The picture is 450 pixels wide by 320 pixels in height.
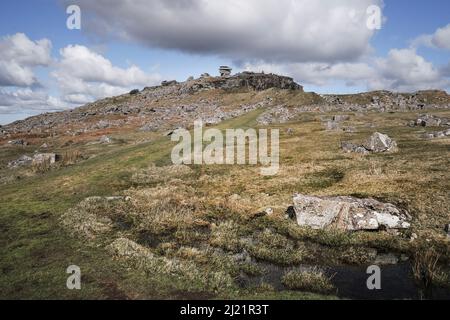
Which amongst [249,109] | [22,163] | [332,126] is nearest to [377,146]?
[332,126]

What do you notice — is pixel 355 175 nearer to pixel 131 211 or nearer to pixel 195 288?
pixel 131 211

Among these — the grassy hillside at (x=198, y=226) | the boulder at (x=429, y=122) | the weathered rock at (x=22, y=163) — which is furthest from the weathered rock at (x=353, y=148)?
the weathered rock at (x=22, y=163)

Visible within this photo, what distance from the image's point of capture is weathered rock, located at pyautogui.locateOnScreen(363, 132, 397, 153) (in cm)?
4712

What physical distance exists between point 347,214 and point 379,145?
26.2 meters

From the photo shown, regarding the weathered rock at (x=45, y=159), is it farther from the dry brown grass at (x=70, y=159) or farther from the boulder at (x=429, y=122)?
the boulder at (x=429, y=122)

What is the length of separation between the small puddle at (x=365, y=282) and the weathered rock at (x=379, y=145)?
2950cm

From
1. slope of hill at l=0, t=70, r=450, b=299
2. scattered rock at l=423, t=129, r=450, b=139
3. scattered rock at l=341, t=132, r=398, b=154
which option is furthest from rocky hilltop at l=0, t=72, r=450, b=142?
slope of hill at l=0, t=70, r=450, b=299

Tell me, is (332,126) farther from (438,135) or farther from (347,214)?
(347,214)

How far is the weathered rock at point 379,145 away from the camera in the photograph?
47.1 meters

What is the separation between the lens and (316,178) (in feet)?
125

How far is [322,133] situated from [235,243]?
5142 centimetres

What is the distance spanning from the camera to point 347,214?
82.5 feet

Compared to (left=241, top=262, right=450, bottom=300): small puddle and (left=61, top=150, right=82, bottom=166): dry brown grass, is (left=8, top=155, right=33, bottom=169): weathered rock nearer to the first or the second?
(left=61, top=150, right=82, bottom=166): dry brown grass
